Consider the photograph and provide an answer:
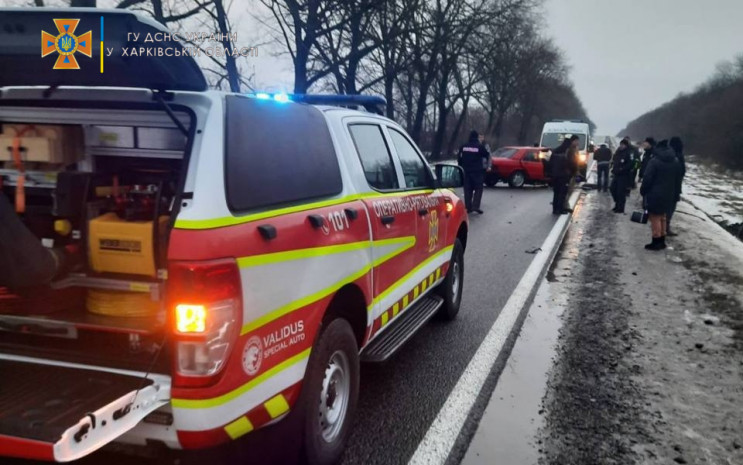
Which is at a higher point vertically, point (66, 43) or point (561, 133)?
point (561, 133)

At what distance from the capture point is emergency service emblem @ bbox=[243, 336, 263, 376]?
241 cm

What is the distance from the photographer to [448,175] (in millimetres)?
5531

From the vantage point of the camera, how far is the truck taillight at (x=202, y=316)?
225cm

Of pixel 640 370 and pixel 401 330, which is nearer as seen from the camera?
pixel 401 330

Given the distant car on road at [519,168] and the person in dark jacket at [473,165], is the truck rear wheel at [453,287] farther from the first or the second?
the distant car on road at [519,168]

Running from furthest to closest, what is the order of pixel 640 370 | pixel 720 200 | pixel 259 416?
pixel 720 200 → pixel 640 370 → pixel 259 416

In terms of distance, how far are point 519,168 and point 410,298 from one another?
1883 cm

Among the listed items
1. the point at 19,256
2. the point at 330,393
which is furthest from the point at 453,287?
the point at 19,256

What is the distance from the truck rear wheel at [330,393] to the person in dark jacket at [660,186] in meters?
7.95

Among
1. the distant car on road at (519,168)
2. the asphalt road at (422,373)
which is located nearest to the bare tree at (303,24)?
the distant car on road at (519,168)

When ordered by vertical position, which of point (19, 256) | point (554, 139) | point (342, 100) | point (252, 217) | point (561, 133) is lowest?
point (19, 256)

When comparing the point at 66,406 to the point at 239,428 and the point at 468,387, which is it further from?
the point at 468,387

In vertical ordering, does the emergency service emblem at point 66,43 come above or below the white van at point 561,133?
below

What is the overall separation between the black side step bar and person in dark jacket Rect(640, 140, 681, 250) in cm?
591
